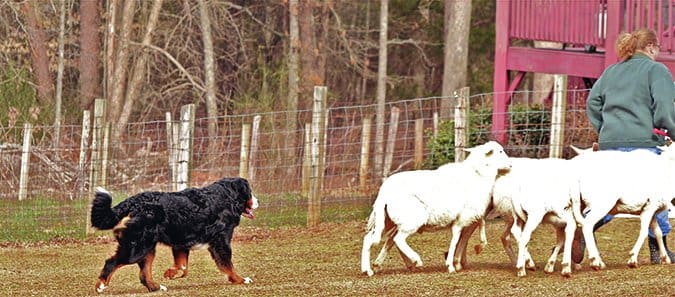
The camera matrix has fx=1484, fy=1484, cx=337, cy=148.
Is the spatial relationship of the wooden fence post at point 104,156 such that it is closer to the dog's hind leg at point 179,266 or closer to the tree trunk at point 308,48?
the dog's hind leg at point 179,266

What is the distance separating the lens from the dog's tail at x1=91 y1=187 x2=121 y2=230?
1098 cm

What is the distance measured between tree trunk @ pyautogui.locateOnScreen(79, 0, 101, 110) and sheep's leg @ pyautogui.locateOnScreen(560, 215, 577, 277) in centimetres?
2371

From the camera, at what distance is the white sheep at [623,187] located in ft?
38.2

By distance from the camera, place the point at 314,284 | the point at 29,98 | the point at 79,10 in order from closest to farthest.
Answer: the point at 314,284, the point at 29,98, the point at 79,10

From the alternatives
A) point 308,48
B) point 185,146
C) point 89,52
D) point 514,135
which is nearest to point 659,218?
point 185,146

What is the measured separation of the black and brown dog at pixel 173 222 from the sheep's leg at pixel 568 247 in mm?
2531

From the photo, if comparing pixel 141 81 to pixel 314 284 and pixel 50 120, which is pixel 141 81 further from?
pixel 314 284

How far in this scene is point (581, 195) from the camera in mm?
11703

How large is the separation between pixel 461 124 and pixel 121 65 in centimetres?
1730

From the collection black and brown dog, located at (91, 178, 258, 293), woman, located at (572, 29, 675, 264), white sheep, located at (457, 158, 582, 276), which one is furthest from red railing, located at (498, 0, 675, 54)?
black and brown dog, located at (91, 178, 258, 293)

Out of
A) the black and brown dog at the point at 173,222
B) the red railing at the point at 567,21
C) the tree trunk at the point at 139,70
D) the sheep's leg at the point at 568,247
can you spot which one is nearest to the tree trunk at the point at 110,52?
the tree trunk at the point at 139,70

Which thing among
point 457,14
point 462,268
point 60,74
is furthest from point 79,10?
point 462,268

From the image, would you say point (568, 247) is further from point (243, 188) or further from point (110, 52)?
point (110, 52)

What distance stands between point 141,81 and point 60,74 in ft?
12.9
